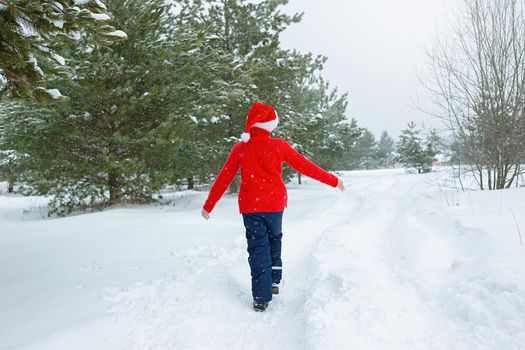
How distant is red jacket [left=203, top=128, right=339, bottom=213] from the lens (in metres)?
3.29

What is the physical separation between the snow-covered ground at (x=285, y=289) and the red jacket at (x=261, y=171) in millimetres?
918

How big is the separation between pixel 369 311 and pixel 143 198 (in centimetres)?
838

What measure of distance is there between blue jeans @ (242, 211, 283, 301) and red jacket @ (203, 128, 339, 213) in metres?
0.09

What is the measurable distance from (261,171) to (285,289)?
49.2 inches

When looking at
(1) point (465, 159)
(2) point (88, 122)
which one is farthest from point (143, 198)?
(1) point (465, 159)

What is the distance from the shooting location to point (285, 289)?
357 cm

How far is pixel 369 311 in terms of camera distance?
106 inches

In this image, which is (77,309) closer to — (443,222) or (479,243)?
(479,243)

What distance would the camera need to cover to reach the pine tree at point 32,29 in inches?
116

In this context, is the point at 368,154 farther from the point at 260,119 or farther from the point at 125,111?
the point at 260,119

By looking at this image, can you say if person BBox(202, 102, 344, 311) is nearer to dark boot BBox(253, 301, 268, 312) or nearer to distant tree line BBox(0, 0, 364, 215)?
dark boot BBox(253, 301, 268, 312)

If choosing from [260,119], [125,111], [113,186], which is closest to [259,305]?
[260,119]

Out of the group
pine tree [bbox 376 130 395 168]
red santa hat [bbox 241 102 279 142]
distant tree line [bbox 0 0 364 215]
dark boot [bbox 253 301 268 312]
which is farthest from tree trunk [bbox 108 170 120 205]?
pine tree [bbox 376 130 395 168]

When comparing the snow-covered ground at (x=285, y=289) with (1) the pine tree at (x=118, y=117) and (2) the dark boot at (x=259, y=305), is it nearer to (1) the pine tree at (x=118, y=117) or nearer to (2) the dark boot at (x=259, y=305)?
(2) the dark boot at (x=259, y=305)
